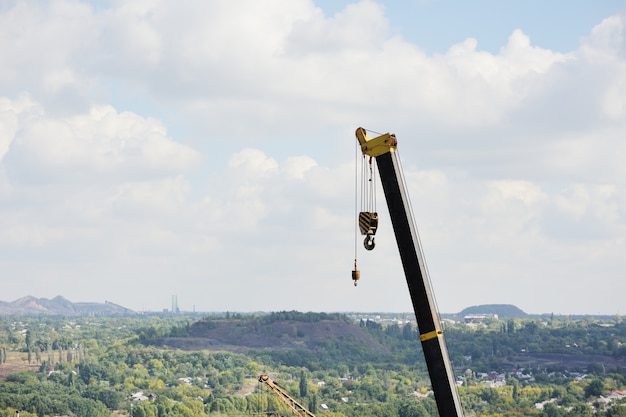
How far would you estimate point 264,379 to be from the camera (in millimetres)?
112688

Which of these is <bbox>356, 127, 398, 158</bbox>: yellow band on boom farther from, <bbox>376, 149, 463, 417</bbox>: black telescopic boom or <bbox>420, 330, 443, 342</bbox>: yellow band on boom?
<bbox>420, 330, 443, 342</bbox>: yellow band on boom

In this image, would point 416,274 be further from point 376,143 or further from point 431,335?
point 376,143

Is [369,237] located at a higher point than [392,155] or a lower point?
lower

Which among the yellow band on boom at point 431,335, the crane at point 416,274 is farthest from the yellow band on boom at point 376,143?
the yellow band on boom at point 431,335

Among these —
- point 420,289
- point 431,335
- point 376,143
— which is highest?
point 376,143

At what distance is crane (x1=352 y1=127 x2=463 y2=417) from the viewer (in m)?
40.1

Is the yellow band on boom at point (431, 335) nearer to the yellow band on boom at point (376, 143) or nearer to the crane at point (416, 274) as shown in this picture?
the crane at point (416, 274)

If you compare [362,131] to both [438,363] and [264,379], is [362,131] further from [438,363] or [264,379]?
[264,379]

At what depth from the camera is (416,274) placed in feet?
134

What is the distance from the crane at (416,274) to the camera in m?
40.1

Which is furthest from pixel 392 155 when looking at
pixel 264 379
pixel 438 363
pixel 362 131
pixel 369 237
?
pixel 264 379

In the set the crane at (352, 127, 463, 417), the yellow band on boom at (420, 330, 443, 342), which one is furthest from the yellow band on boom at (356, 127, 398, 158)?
the yellow band on boom at (420, 330, 443, 342)

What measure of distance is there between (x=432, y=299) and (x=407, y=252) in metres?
2.15

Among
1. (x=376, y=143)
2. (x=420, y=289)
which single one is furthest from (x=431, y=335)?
(x=376, y=143)
